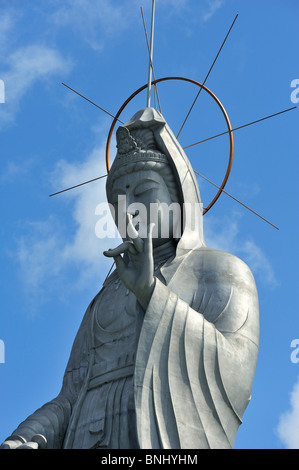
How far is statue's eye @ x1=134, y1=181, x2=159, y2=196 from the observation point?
419 inches

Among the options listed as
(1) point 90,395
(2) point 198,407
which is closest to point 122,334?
(1) point 90,395

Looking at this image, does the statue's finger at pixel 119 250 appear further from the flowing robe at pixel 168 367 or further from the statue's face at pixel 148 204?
the statue's face at pixel 148 204

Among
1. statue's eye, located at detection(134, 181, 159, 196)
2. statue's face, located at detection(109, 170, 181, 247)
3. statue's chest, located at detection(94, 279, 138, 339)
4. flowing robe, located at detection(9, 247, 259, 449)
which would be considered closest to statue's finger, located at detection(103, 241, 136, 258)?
flowing robe, located at detection(9, 247, 259, 449)

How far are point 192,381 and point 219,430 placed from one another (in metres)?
0.46

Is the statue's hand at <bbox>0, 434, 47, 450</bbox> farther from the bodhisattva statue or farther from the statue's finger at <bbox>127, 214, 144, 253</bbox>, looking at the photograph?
the statue's finger at <bbox>127, 214, 144, 253</bbox>

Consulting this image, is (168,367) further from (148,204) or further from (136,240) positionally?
(148,204)

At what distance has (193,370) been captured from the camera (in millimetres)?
9211

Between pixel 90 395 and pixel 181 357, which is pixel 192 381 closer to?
pixel 181 357

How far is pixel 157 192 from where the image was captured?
10.6 meters

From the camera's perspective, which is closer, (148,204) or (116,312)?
(116,312)

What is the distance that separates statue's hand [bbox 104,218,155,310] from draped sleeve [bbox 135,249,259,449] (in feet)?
0.34

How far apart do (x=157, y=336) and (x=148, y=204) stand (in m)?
1.79

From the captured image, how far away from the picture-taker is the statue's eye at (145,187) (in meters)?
10.6

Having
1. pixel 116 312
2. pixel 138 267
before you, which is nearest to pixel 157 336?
pixel 138 267
